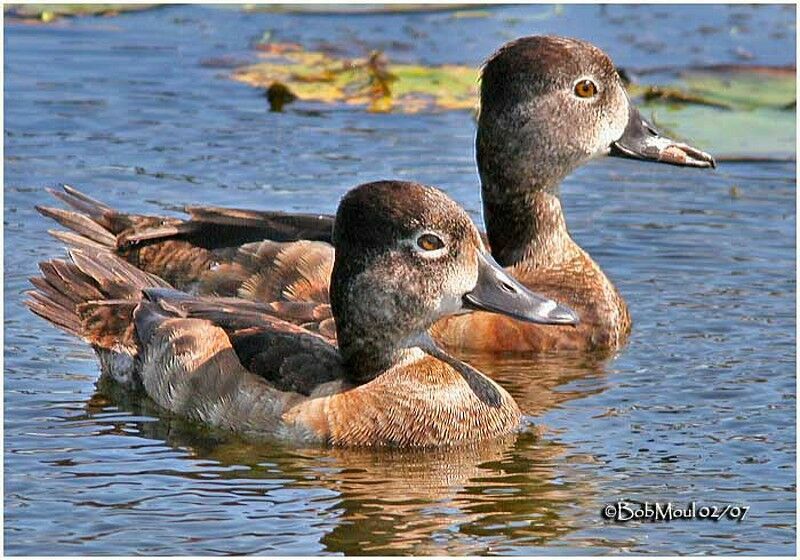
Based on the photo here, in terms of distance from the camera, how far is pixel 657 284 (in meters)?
12.9

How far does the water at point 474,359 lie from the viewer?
8797mm

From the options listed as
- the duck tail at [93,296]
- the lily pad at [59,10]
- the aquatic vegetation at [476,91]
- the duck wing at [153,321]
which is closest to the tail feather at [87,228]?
the duck wing at [153,321]

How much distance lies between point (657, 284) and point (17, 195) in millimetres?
4858

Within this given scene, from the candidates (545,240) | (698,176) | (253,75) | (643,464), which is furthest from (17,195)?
(643,464)

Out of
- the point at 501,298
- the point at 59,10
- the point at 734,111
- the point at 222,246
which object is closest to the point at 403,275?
the point at 501,298

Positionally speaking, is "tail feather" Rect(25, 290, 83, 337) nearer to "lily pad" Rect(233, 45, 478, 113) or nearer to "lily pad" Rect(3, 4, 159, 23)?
"lily pad" Rect(233, 45, 478, 113)

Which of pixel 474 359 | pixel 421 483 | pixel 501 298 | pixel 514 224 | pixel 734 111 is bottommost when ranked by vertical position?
pixel 421 483

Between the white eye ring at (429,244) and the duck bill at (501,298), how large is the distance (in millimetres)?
253

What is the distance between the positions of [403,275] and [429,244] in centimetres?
21

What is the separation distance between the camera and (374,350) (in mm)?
9836

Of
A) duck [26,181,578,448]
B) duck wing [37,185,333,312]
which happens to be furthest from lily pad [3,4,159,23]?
duck [26,181,578,448]

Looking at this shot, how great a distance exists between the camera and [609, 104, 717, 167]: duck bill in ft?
40.4

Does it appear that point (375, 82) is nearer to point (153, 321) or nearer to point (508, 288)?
point (153, 321)

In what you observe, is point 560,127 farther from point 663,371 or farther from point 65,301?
point 65,301
